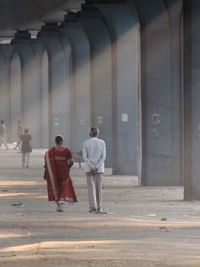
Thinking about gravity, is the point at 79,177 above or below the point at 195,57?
below

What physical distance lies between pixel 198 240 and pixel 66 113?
51300mm

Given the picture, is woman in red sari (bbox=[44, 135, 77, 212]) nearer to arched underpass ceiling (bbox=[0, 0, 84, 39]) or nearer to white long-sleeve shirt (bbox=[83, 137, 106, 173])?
white long-sleeve shirt (bbox=[83, 137, 106, 173])

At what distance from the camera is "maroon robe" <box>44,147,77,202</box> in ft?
95.2

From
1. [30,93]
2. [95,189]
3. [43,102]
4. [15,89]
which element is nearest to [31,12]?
[43,102]

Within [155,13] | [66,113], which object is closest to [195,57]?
[155,13]

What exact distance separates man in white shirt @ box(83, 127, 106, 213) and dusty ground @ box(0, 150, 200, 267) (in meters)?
0.45

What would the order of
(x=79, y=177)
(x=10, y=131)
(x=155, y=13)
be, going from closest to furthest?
(x=155, y=13)
(x=79, y=177)
(x=10, y=131)

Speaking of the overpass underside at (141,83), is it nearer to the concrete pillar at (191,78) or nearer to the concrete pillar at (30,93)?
the concrete pillar at (191,78)

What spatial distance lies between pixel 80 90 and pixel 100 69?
9.87 metres

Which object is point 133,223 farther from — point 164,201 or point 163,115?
point 163,115

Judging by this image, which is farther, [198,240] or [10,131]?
[10,131]

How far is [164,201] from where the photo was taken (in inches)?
1303

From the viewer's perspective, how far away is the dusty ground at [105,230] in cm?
1900

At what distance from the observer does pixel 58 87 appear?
71875 mm
